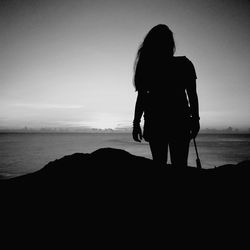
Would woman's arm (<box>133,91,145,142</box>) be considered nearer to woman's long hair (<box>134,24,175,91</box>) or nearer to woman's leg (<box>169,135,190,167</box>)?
woman's long hair (<box>134,24,175,91</box>)

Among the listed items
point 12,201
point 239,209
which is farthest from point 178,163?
point 12,201

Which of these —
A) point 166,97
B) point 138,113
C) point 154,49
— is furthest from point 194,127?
point 154,49

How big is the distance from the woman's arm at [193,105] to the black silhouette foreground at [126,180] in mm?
746

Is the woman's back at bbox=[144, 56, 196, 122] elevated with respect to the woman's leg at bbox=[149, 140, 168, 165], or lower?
elevated

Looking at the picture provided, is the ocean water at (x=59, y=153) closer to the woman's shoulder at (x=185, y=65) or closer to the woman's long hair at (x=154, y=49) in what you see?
the woman's long hair at (x=154, y=49)

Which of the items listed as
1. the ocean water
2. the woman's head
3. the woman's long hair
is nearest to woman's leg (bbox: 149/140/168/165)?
the woman's long hair

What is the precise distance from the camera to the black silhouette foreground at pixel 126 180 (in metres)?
3.18

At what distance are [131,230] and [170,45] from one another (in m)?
2.98

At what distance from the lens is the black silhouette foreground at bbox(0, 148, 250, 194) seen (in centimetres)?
318

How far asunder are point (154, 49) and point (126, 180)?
239cm

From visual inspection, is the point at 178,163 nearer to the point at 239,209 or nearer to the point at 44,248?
the point at 239,209

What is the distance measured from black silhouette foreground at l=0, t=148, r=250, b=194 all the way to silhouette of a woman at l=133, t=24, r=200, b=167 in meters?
0.39

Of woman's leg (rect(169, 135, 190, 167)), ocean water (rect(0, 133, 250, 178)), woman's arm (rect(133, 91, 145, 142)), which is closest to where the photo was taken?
woman's leg (rect(169, 135, 190, 167))

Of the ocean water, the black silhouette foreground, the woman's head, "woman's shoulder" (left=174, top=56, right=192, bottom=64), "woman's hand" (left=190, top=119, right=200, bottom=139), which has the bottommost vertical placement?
the ocean water
